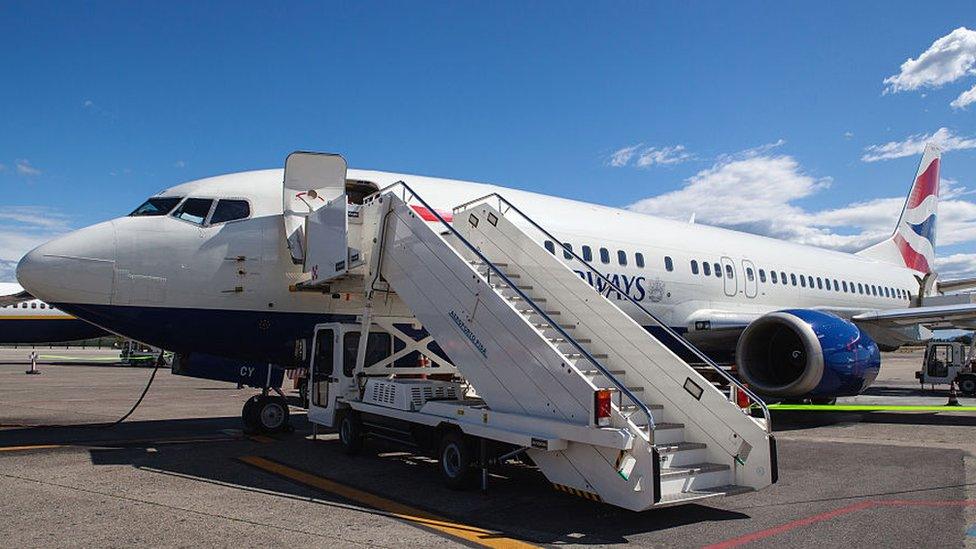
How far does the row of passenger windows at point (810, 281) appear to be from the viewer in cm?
1441

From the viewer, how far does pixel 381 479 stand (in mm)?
7551

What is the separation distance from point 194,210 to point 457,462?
5.33 m

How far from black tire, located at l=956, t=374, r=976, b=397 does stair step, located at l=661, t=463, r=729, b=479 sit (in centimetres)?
1959

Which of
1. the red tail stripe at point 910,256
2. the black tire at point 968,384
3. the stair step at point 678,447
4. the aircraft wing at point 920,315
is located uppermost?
the red tail stripe at point 910,256

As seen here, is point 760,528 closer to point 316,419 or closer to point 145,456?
point 316,419

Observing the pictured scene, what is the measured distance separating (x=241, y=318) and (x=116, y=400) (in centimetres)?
1009

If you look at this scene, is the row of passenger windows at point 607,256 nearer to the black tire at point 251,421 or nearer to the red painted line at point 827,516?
the black tire at point 251,421

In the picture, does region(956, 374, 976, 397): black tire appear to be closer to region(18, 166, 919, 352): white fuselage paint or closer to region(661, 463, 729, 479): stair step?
region(18, 166, 919, 352): white fuselage paint

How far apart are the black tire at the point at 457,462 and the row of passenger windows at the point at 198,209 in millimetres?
4713

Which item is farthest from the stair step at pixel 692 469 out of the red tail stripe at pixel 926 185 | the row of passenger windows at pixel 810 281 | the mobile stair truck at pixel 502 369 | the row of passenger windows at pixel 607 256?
the red tail stripe at pixel 926 185

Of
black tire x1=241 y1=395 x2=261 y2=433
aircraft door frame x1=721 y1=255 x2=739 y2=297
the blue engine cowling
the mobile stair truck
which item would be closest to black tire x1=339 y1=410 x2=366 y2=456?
the mobile stair truck

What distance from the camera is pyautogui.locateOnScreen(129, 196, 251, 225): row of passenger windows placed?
381 inches

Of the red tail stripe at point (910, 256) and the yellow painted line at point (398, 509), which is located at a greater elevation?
the red tail stripe at point (910, 256)

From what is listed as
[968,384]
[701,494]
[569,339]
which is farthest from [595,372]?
[968,384]
